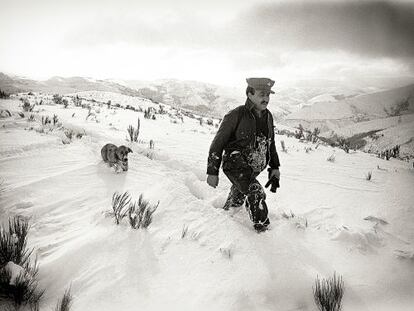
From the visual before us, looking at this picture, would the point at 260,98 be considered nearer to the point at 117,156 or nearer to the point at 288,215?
the point at 288,215

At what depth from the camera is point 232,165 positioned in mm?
2830

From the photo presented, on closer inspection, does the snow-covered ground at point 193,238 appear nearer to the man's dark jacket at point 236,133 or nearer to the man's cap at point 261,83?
the man's dark jacket at point 236,133

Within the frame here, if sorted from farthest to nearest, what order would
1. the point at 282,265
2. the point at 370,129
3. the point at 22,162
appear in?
the point at 370,129 < the point at 22,162 < the point at 282,265

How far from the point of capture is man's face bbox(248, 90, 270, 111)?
2838 mm

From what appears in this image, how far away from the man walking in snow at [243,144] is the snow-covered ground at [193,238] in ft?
1.08

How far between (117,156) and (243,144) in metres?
1.44

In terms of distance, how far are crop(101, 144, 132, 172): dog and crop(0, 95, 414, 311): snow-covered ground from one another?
11 centimetres

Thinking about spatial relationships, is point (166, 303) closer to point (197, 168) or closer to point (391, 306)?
point (391, 306)

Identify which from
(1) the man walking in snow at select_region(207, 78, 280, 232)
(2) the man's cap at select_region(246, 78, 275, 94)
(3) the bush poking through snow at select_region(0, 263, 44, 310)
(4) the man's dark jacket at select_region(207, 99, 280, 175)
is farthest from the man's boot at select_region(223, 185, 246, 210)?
(3) the bush poking through snow at select_region(0, 263, 44, 310)

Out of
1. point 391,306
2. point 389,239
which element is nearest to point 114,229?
point 391,306

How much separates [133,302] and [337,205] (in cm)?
248

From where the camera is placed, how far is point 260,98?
2844 mm

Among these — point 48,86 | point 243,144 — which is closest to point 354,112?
point 48,86

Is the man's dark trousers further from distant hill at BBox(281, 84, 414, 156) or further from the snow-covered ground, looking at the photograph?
distant hill at BBox(281, 84, 414, 156)
